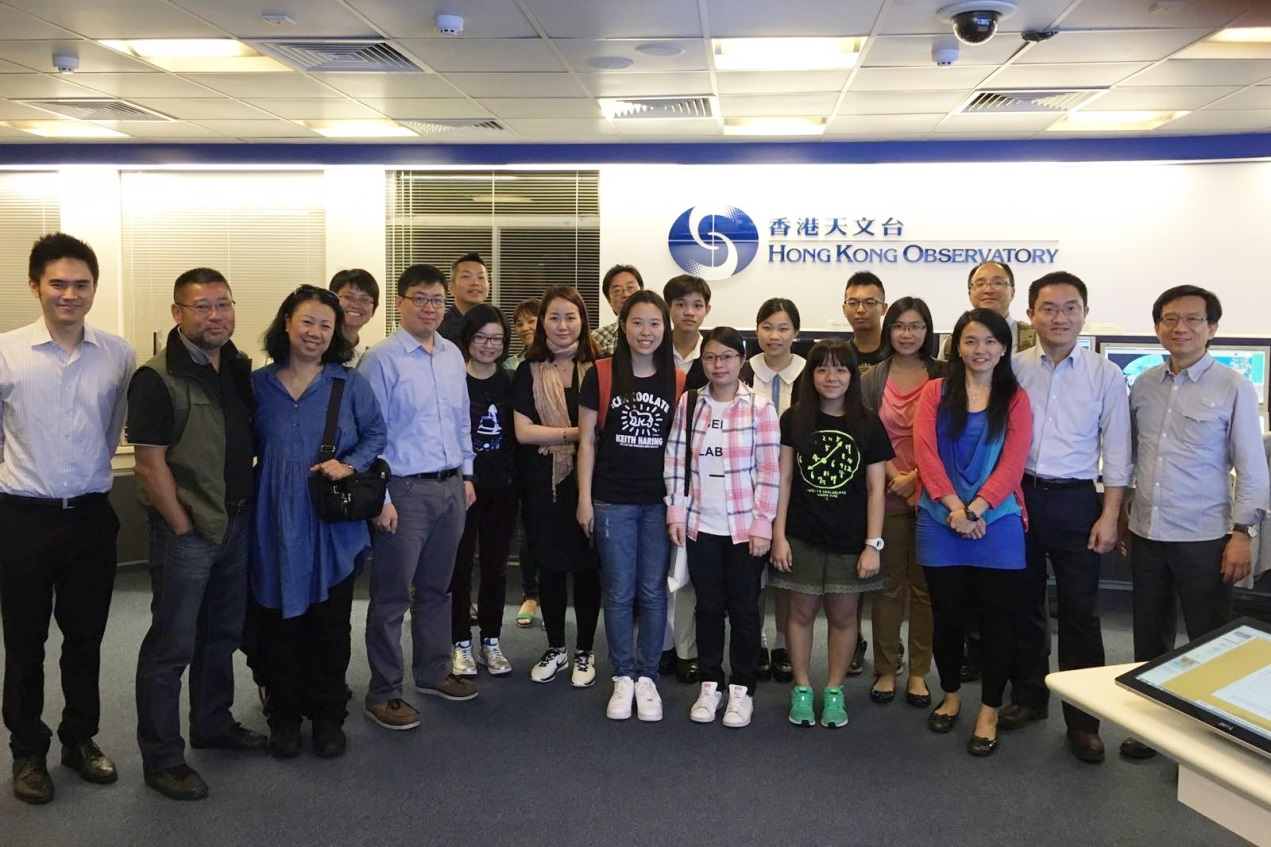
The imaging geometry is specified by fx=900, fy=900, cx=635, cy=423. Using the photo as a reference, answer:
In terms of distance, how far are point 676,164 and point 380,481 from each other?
5098mm

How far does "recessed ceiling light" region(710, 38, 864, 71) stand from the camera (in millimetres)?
4902

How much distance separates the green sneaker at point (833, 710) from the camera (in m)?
3.39

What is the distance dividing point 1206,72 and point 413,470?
16.6 ft

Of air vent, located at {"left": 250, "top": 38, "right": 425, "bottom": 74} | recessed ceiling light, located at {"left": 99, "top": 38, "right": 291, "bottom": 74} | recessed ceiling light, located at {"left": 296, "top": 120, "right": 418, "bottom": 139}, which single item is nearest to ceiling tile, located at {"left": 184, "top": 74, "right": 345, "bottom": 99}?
recessed ceiling light, located at {"left": 99, "top": 38, "right": 291, "bottom": 74}

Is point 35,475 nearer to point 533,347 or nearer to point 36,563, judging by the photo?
point 36,563

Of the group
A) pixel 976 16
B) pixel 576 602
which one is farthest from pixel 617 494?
pixel 976 16

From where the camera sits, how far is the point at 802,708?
3.41m

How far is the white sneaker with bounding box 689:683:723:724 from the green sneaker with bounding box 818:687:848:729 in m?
0.41

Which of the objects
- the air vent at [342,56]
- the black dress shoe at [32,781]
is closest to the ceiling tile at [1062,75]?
the air vent at [342,56]

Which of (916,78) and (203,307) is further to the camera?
(916,78)

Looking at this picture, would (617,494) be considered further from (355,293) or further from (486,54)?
(486,54)

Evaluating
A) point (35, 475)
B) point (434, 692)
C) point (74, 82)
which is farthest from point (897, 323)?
point (74, 82)

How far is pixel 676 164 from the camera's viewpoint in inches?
291

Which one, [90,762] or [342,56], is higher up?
[342,56]
